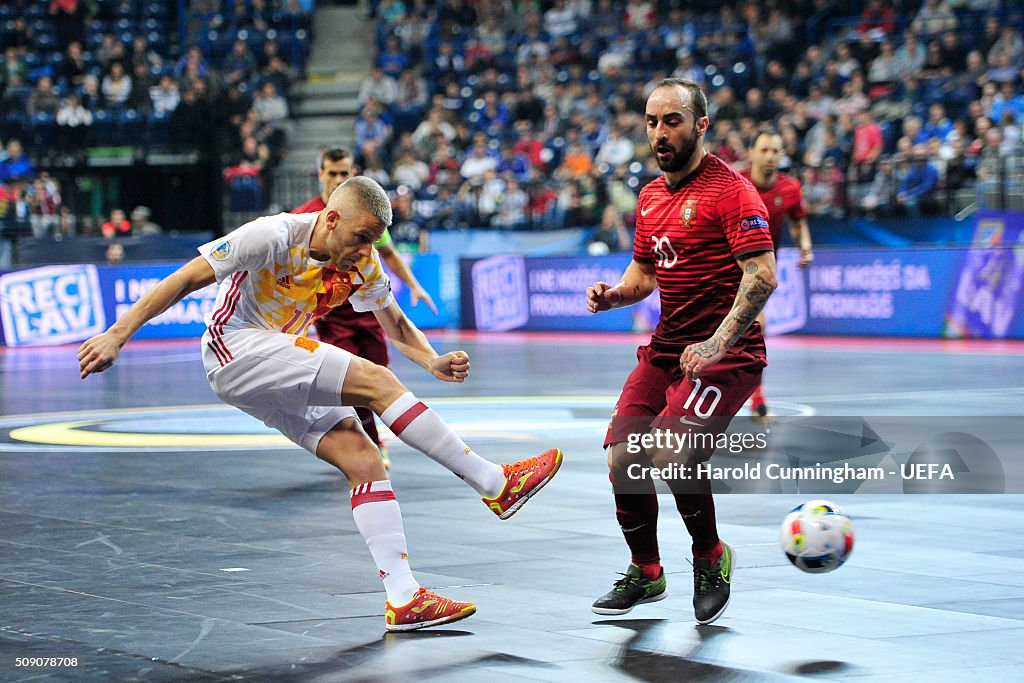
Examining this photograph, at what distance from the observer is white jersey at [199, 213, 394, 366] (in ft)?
21.0

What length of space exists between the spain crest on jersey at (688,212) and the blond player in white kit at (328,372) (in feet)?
3.66

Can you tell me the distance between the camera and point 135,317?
6059 mm

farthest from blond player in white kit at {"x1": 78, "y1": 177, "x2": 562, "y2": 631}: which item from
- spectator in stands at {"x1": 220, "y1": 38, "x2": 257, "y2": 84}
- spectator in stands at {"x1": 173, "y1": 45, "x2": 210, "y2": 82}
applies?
spectator in stands at {"x1": 220, "y1": 38, "x2": 257, "y2": 84}

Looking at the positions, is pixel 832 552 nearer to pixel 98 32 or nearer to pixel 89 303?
pixel 89 303

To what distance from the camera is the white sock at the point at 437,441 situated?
20.9ft

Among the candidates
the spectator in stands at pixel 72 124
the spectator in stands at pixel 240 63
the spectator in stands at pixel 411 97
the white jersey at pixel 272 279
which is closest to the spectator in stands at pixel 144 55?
the spectator in stands at pixel 240 63

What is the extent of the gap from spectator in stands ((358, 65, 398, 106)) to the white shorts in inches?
1100

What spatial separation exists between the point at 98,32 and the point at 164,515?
95.2 feet

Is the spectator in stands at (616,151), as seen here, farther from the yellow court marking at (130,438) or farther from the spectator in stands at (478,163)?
the yellow court marking at (130,438)

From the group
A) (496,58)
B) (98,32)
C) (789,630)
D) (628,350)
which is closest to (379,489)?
(789,630)

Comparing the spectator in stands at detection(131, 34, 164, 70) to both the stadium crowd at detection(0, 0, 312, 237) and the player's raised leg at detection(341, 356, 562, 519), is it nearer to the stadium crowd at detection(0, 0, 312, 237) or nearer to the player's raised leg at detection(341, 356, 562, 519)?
the stadium crowd at detection(0, 0, 312, 237)

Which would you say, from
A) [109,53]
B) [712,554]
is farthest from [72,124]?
[712,554]

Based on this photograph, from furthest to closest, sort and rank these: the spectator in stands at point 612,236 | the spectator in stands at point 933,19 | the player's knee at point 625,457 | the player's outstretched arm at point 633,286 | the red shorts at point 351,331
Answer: the spectator in stands at point 933,19 → the spectator in stands at point 612,236 → the red shorts at point 351,331 → the player's outstretched arm at point 633,286 → the player's knee at point 625,457

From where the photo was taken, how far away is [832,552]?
21.0 feet
